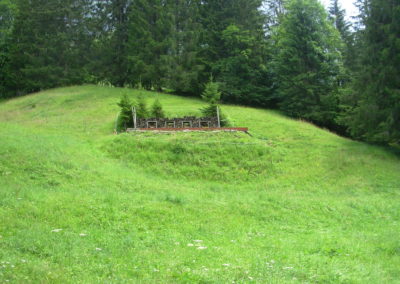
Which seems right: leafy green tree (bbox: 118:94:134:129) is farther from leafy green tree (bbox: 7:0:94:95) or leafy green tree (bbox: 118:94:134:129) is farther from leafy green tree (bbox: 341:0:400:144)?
leafy green tree (bbox: 7:0:94:95)

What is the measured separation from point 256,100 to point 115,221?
31348 mm

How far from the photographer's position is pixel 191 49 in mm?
39312

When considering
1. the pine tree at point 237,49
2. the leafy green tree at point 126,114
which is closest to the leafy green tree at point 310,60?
the pine tree at point 237,49

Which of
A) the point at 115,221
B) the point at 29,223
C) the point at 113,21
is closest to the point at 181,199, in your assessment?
the point at 115,221

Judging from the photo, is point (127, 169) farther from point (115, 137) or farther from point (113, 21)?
point (113, 21)

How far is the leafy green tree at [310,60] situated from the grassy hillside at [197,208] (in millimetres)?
11928

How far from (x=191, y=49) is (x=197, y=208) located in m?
31.1

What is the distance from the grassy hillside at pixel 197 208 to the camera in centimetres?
596

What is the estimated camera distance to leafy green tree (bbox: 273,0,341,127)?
3331 centimetres

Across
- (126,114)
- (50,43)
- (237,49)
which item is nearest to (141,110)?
(126,114)

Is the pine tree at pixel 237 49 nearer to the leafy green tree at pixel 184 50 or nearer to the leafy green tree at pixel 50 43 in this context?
the leafy green tree at pixel 184 50

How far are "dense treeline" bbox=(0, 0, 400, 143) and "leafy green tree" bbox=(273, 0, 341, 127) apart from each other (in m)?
0.09

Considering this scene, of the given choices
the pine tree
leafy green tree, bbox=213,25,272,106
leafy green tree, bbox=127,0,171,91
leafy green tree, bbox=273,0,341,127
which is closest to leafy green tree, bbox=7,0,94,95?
leafy green tree, bbox=127,0,171,91

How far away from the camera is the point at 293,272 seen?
6.02 meters
